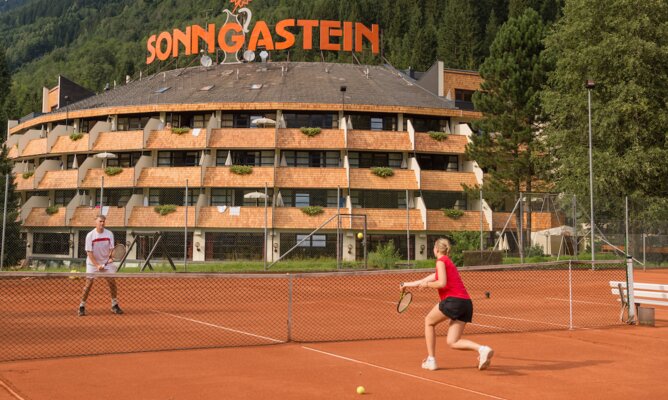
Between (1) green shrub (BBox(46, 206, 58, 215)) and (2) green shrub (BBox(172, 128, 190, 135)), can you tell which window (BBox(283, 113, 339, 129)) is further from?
(1) green shrub (BBox(46, 206, 58, 215))

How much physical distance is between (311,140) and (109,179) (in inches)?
574

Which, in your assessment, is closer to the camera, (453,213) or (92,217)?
(92,217)

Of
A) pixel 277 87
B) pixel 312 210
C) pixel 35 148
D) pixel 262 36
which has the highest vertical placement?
pixel 262 36

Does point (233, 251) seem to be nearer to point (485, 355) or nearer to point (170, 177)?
point (170, 177)

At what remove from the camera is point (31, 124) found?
5884cm

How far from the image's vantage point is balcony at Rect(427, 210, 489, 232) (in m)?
46.4

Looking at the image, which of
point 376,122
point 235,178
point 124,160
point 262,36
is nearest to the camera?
point 235,178

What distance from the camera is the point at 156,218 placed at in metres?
→ 45.8

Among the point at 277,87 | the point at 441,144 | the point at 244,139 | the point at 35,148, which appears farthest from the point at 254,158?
the point at 35,148

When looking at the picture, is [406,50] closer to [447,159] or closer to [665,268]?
[447,159]

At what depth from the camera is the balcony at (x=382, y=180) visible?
46.9 m

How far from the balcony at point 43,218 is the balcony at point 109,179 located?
2472 mm

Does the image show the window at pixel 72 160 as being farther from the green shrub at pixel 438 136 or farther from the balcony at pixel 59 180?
the green shrub at pixel 438 136

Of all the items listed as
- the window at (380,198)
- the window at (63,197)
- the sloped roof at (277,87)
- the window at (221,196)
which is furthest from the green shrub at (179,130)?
the window at (380,198)
